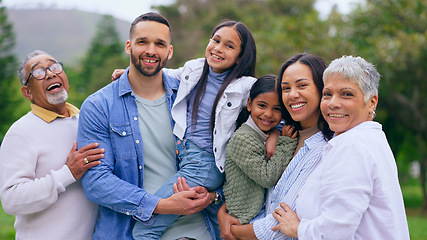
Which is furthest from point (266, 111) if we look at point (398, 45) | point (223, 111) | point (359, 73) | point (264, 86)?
point (398, 45)

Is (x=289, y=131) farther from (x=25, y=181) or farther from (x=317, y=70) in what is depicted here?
(x=25, y=181)

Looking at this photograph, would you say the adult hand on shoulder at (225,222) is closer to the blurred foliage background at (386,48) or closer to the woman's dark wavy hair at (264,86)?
the woman's dark wavy hair at (264,86)

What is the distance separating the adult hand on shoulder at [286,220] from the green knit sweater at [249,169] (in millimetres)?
241

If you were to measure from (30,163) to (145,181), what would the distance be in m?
→ 0.82

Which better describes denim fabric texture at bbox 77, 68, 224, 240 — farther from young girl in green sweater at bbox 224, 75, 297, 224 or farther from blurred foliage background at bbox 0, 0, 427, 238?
blurred foliage background at bbox 0, 0, 427, 238

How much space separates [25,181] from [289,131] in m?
1.86

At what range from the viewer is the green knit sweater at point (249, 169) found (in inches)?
117

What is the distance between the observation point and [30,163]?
10.7 feet

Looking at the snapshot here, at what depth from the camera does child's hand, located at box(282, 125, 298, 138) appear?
122 inches

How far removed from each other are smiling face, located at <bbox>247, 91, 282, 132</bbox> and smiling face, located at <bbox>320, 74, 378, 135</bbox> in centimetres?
60

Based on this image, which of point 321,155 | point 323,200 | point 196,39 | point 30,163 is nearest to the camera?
point 323,200

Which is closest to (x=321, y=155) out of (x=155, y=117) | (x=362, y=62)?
(x=362, y=62)

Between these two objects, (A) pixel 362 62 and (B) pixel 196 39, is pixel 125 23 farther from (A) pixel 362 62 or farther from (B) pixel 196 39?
(A) pixel 362 62

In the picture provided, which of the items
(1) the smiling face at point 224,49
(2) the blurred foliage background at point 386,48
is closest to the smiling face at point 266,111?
(1) the smiling face at point 224,49
